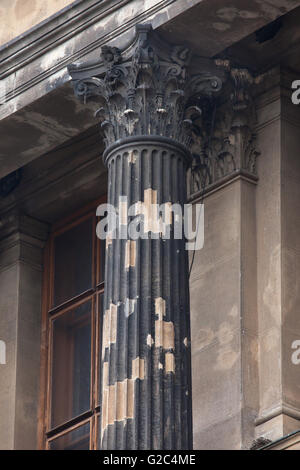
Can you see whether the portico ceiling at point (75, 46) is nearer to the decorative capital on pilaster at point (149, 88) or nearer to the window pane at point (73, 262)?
the decorative capital on pilaster at point (149, 88)

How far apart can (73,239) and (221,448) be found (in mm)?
5970

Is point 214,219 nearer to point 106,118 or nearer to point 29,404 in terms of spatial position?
point 106,118

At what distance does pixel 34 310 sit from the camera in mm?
24109

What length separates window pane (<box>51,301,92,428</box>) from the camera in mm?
23234

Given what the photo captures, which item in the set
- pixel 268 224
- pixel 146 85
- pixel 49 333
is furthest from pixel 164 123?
pixel 49 333

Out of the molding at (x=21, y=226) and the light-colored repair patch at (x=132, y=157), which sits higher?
the molding at (x=21, y=226)

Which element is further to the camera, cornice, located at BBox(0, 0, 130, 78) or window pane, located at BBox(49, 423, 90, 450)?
window pane, located at BBox(49, 423, 90, 450)

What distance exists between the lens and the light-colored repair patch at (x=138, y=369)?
58.9 ft

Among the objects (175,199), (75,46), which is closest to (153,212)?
(175,199)

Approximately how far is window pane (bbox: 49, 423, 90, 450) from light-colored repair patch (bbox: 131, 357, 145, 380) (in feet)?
14.9

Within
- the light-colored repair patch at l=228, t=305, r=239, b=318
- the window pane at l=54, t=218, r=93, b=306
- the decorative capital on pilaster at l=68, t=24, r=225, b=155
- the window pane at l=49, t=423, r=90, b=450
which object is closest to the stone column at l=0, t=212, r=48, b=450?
the window pane at l=54, t=218, r=93, b=306

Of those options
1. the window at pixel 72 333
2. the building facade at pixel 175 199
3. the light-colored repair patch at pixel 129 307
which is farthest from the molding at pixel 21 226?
the light-colored repair patch at pixel 129 307

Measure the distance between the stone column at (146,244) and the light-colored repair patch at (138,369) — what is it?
0.03ft

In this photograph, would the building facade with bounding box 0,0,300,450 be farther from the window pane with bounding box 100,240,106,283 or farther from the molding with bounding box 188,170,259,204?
the window pane with bounding box 100,240,106,283
